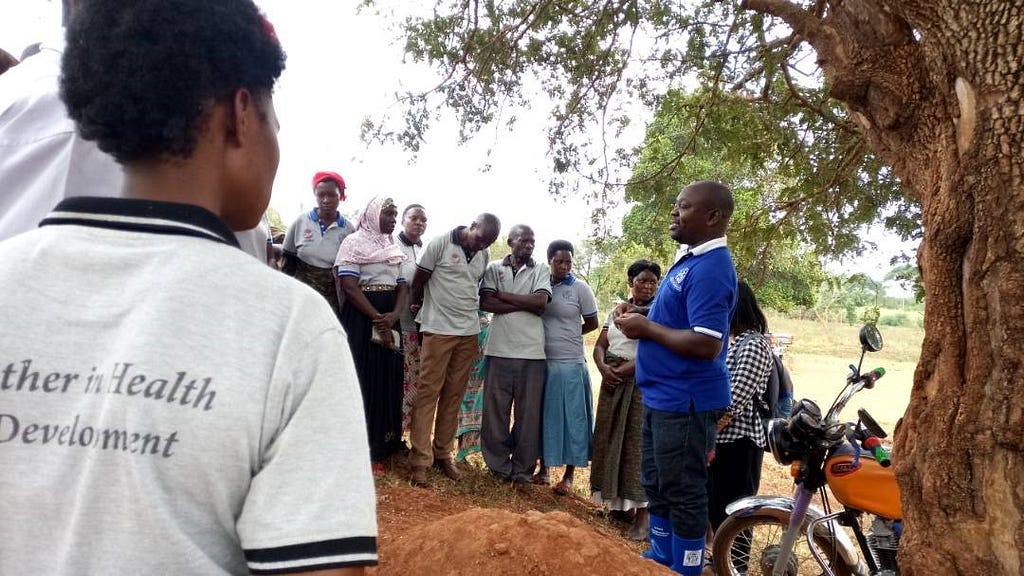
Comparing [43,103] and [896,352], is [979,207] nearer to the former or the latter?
[43,103]

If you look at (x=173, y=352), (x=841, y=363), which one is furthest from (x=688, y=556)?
(x=841, y=363)

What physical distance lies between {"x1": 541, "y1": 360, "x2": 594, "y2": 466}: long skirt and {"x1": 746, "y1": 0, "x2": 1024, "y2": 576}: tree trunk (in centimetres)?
327

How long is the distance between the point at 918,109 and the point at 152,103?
7.37 feet

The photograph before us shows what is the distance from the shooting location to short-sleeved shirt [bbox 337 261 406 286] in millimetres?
4766

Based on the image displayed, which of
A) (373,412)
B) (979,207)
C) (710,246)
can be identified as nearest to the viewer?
(979,207)

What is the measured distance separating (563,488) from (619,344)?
1.38m

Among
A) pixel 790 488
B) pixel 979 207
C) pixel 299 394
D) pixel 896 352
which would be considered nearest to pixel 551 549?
pixel 979 207

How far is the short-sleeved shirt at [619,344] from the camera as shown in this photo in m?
4.93

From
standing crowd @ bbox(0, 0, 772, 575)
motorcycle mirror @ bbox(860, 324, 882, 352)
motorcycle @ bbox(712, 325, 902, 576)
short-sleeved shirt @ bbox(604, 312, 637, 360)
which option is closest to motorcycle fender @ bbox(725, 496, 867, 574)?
motorcycle @ bbox(712, 325, 902, 576)

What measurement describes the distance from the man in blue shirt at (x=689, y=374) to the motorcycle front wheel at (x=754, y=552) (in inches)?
19.5

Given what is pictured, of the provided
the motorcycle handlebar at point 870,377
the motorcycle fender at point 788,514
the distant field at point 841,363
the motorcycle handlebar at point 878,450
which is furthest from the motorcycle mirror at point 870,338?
the distant field at point 841,363

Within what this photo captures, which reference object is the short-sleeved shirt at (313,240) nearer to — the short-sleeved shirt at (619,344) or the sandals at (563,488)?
the short-sleeved shirt at (619,344)

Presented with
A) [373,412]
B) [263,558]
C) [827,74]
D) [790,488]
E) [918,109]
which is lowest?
[790,488]

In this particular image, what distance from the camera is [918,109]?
7.04 feet
